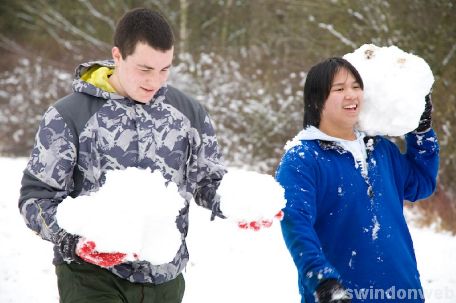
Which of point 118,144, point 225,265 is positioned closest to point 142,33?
point 118,144

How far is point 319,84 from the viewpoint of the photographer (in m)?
3.43

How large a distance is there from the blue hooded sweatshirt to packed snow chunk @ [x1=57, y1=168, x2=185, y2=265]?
606 millimetres

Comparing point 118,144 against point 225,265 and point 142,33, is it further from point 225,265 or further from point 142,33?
point 225,265

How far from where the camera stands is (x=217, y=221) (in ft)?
31.2

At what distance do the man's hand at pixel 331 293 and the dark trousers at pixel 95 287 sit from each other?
798mm

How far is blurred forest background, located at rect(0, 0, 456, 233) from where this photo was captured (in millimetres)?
11086

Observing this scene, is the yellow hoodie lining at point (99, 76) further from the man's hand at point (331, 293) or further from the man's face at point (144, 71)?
the man's hand at point (331, 293)

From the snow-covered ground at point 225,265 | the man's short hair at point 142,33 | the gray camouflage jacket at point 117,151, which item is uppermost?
the man's short hair at point 142,33

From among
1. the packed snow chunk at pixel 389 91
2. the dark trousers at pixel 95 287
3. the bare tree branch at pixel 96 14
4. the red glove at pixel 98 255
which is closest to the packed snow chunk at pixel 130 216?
the red glove at pixel 98 255

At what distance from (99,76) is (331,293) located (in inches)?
57.6

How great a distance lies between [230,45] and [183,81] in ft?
7.60

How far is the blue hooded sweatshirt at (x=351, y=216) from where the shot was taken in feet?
10.4

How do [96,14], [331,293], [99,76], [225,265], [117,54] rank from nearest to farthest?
[331,293]
[117,54]
[99,76]
[225,265]
[96,14]

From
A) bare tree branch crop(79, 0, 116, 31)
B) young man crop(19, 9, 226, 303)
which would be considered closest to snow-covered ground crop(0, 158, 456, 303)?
young man crop(19, 9, 226, 303)
